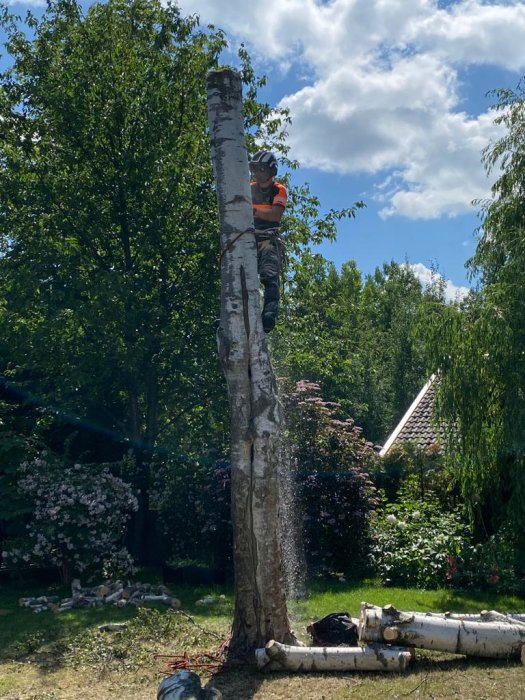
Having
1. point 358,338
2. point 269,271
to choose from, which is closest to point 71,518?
point 269,271

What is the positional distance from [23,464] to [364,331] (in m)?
28.6

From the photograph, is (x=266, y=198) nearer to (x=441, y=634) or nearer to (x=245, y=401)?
(x=245, y=401)

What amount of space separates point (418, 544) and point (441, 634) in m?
5.49

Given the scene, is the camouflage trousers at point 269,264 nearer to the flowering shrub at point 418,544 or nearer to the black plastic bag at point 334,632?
the black plastic bag at point 334,632

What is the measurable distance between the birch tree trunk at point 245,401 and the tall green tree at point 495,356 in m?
3.97

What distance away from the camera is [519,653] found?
6.93 metres

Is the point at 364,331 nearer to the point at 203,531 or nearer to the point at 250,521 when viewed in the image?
the point at 203,531

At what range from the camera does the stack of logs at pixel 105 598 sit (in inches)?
405

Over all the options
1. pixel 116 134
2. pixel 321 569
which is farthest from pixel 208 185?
pixel 321 569

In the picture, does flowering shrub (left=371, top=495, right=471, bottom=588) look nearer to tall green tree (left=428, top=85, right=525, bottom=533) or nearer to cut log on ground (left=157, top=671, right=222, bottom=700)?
tall green tree (left=428, top=85, right=525, bottom=533)

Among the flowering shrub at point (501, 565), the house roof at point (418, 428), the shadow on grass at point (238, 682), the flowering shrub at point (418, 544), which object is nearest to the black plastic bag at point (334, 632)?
the shadow on grass at point (238, 682)

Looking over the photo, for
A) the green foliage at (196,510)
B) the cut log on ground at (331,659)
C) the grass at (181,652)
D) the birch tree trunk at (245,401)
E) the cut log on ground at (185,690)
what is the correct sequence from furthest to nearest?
the green foliage at (196,510), the birch tree trunk at (245,401), the cut log on ground at (331,659), the grass at (181,652), the cut log on ground at (185,690)

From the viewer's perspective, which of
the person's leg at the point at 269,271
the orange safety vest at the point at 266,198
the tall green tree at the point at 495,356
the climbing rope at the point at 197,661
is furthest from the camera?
the tall green tree at the point at 495,356

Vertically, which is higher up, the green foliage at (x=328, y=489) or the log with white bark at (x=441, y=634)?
the green foliage at (x=328, y=489)
